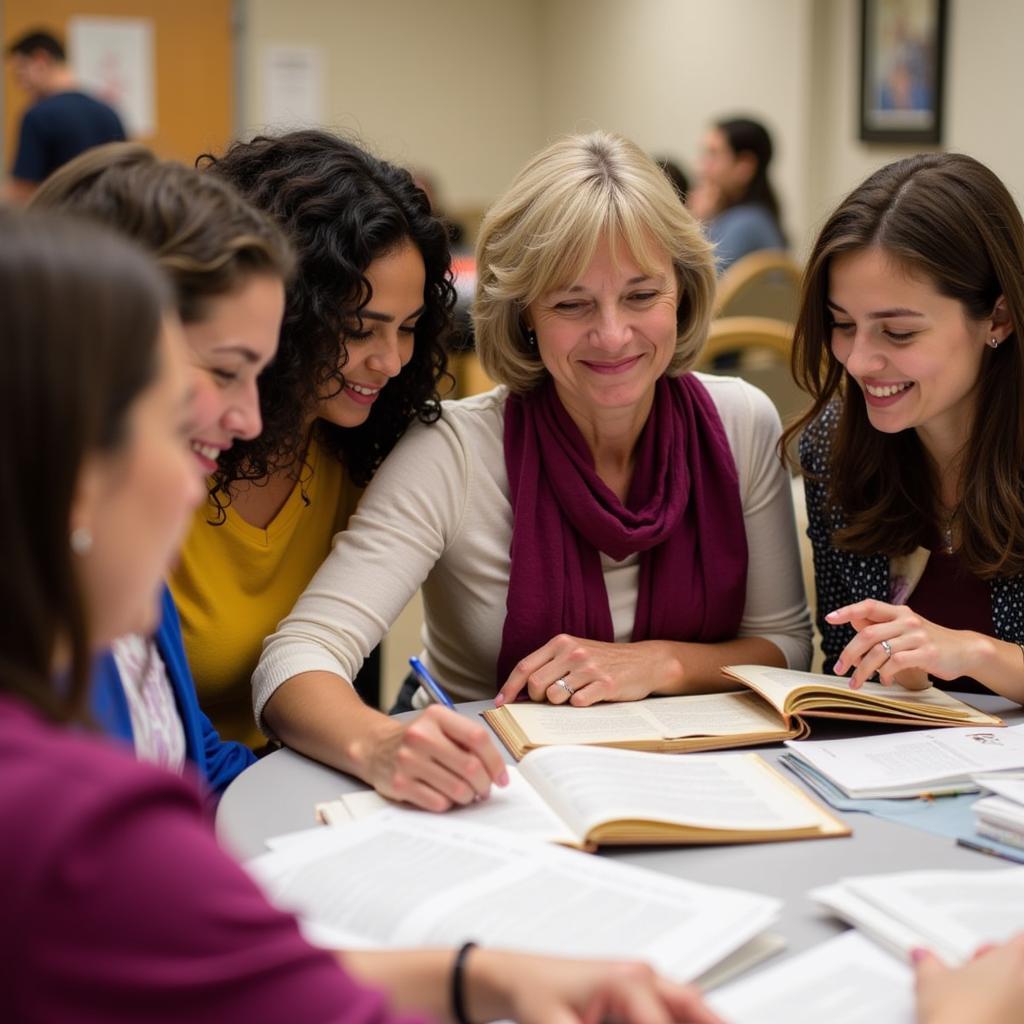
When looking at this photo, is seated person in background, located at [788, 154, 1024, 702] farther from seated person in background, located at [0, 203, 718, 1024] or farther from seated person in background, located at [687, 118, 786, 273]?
seated person in background, located at [687, 118, 786, 273]

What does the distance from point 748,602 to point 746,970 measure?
39.5 inches

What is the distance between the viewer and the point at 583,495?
1.81 metres

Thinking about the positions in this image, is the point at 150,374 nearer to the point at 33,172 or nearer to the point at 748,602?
the point at 748,602

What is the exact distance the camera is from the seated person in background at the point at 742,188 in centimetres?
536

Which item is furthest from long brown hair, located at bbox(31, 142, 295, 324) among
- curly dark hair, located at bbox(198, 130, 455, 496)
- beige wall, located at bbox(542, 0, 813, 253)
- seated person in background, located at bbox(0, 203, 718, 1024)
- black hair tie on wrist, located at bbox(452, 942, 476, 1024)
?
beige wall, located at bbox(542, 0, 813, 253)

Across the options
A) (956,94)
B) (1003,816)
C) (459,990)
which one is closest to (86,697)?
(459,990)

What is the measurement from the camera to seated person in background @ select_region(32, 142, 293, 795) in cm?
127

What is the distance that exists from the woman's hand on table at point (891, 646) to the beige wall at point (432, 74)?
20.7 ft

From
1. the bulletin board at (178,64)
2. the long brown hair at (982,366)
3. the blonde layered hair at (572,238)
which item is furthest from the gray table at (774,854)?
the bulletin board at (178,64)

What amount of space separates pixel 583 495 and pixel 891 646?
0.47 meters

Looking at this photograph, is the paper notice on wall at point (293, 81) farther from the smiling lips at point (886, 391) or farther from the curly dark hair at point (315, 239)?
the smiling lips at point (886, 391)

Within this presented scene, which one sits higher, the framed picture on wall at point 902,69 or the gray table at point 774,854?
the framed picture on wall at point 902,69

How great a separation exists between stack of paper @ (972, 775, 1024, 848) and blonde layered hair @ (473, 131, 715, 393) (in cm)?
86

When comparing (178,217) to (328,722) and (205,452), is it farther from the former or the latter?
(328,722)
